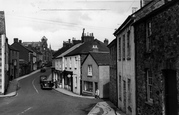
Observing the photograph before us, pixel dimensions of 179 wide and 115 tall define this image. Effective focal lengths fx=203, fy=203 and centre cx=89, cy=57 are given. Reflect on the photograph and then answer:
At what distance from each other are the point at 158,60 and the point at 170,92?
155 centimetres

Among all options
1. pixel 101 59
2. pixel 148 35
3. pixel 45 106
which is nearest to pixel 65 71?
pixel 101 59

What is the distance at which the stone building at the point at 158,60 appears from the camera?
8.02 metres

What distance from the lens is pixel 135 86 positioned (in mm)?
12312

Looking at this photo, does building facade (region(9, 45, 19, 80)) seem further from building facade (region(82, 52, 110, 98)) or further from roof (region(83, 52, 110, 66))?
roof (region(83, 52, 110, 66))

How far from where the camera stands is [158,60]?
924 centimetres

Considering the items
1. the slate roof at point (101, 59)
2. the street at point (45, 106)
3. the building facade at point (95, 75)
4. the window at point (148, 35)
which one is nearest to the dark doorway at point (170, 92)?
the window at point (148, 35)

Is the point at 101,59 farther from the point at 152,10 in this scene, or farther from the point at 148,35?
the point at 148,35

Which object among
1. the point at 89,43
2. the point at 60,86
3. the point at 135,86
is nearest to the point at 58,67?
the point at 60,86

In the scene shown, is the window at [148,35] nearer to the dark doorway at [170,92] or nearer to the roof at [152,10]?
the roof at [152,10]

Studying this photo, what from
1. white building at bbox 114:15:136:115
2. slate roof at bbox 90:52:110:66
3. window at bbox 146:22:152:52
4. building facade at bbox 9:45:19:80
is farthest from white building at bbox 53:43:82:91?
window at bbox 146:22:152:52

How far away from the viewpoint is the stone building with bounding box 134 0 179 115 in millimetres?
8023

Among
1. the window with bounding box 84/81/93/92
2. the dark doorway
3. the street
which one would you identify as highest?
the dark doorway

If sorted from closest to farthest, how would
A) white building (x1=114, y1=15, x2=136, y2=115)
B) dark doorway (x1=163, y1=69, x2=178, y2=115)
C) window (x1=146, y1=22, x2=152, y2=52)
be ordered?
dark doorway (x1=163, y1=69, x2=178, y2=115), window (x1=146, y1=22, x2=152, y2=52), white building (x1=114, y1=15, x2=136, y2=115)

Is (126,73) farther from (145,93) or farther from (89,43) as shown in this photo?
(89,43)
